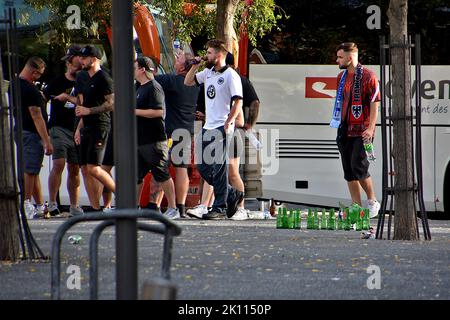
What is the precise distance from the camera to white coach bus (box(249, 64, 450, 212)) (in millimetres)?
20922

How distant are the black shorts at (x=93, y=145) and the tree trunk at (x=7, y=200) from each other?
5422 mm

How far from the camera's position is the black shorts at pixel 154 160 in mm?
17938

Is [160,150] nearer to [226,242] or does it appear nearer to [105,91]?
[105,91]

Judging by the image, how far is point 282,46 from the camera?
21672 millimetres

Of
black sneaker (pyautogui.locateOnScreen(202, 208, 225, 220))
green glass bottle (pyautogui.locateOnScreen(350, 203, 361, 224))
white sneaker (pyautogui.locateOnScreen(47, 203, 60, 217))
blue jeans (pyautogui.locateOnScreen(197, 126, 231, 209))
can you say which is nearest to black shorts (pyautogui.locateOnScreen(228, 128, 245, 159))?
blue jeans (pyautogui.locateOnScreen(197, 126, 231, 209))

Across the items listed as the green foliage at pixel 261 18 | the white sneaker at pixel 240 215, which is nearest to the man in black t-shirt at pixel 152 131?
the white sneaker at pixel 240 215

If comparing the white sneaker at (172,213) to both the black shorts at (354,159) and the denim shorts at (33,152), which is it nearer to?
the denim shorts at (33,152)

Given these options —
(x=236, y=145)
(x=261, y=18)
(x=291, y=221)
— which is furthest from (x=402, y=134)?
(x=261, y=18)

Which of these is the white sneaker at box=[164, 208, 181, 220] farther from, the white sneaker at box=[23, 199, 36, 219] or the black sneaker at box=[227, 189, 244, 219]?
the white sneaker at box=[23, 199, 36, 219]

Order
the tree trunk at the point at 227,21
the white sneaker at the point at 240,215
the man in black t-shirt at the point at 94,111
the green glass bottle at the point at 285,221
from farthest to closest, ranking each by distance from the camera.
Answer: the tree trunk at the point at 227,21
the white sneaker at the point at 240,215
the man in black t-shirt at the point at 94,111
the green glass bottle at the point at 285,221

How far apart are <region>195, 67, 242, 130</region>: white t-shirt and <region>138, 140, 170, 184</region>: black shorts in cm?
63

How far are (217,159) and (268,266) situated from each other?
6.33 m

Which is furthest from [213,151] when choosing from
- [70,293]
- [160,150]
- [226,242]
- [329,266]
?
[70,293]

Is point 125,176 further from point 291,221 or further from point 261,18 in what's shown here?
point 261,18
